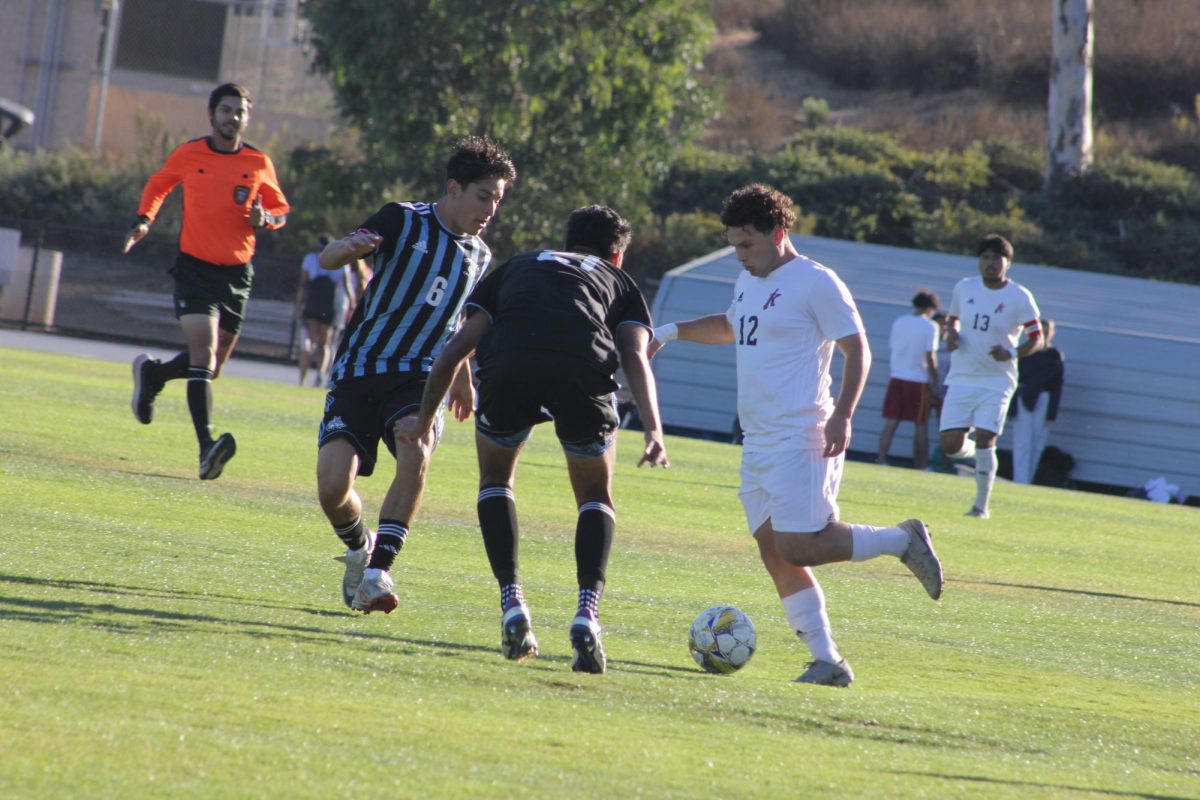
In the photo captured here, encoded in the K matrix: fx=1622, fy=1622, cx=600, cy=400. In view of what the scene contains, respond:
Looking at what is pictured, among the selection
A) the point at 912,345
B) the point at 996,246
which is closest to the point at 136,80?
the point at 912,345

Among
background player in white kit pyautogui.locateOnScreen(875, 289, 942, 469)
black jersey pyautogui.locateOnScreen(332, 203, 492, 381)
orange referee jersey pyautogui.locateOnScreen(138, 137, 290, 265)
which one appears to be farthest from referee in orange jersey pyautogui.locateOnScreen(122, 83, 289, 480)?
background player in white kit pyautogui.locateOnScreen(875, 289, 942, 469)

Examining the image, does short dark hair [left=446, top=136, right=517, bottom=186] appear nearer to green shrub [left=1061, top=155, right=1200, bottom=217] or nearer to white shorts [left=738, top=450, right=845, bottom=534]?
white shorts [left=738, top=450, right=845, bottom=534]

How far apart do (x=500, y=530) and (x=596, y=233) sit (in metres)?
1.21

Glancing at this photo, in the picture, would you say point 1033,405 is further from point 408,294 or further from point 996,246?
point 408,294

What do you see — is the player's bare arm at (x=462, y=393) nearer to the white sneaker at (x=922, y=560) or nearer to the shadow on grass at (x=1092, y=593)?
the white sneaker at (x=922, y=560)

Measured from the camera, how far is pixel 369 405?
22.1 feet

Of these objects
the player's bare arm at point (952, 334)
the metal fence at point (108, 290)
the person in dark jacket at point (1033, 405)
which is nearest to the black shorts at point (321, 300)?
the metal fence at point (108, 290)

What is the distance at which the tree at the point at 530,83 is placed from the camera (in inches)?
1141

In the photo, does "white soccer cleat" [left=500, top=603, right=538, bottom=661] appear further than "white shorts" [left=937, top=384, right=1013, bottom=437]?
No

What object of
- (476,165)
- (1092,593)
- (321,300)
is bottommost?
(321,300)

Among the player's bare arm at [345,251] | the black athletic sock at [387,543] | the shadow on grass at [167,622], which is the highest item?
the player's bare arm at [345,251]

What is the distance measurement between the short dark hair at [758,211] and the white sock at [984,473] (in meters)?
8.36

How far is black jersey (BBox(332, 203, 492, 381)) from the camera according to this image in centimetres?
670

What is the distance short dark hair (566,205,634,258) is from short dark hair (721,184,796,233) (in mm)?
411
